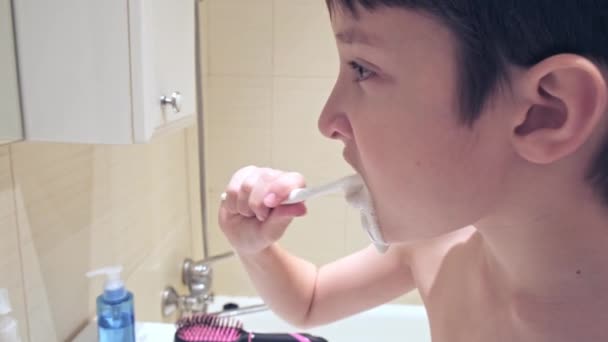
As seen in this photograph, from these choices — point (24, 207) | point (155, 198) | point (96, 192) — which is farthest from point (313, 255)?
point (24, 207)

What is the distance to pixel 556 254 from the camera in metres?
0.52

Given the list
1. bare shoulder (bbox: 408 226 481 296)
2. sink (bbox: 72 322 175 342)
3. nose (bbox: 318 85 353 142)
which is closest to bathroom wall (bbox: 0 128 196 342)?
sink (bbox: 72 322 175 342)

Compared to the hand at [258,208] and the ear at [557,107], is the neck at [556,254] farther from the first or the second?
the hand at [258,208]

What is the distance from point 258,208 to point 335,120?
0.17 meters

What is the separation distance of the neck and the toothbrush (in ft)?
0.42

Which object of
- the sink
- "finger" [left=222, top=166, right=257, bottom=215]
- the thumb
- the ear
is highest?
the ear

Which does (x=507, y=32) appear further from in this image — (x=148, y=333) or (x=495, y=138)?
(x=148, y=333)

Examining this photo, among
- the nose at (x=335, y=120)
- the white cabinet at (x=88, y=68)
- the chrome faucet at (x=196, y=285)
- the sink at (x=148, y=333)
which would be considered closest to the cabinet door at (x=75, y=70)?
the white cabinet at (x=88, y=68)

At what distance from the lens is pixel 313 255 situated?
159cm

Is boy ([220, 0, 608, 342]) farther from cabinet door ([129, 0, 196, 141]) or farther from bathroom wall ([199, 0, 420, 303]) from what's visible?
bathroom wall ([199, 0, 420, 303])

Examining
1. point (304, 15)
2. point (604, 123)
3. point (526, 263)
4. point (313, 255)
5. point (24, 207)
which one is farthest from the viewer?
point (313, 255)

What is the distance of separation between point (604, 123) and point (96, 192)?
70cm

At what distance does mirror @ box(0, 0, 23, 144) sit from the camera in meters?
0.60

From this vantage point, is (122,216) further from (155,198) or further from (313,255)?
(313,255)
